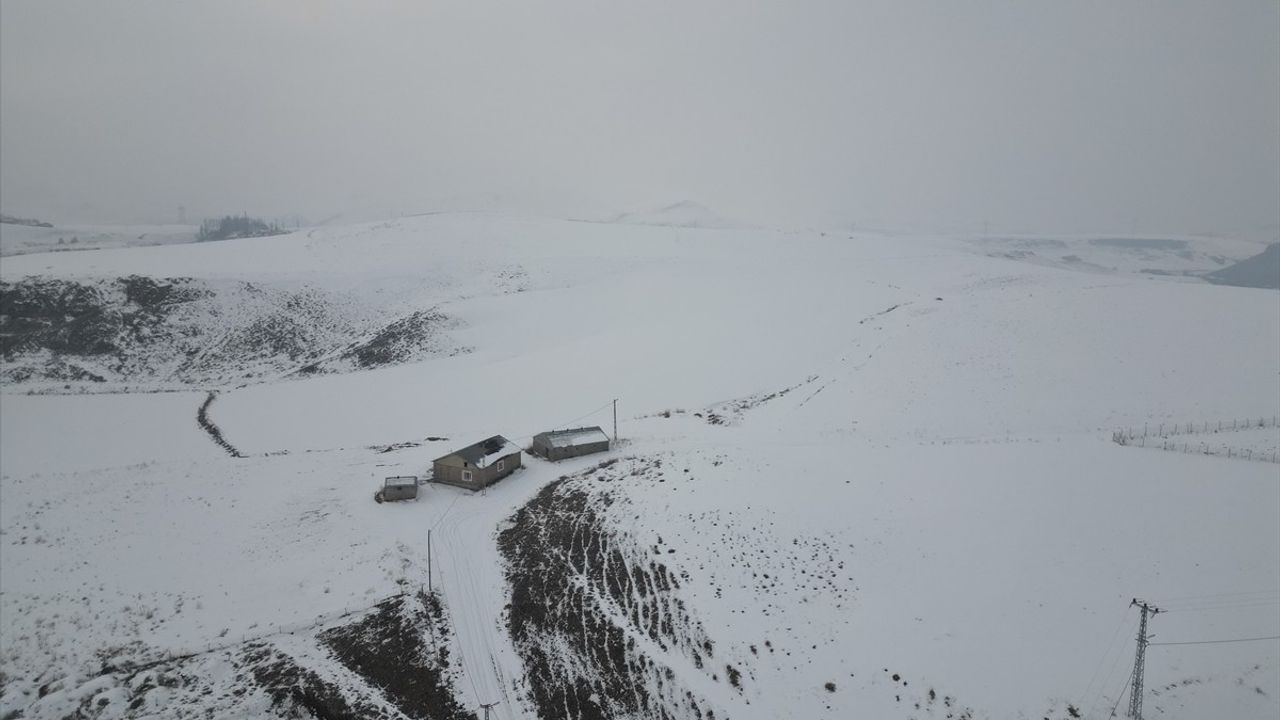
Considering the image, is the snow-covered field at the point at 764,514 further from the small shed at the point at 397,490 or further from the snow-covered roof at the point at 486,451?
the snow-covered roof at the point at 486,451

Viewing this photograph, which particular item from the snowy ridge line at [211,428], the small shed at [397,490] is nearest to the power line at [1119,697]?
the small shed at [397,490]

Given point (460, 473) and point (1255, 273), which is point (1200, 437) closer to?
point (460, 473)

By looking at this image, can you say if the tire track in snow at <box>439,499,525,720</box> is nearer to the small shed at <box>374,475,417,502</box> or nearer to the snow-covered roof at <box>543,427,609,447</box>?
the small shed at <box>374,475,417,502</box>

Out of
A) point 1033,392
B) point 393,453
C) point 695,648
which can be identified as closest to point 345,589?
point 695,648

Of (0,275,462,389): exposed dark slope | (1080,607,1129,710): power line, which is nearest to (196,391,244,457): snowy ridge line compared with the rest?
(0,275,462,389): exposed dark slope

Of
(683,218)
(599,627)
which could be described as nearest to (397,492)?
(599,627)

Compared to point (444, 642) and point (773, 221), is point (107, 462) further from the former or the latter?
point (773, 221)
